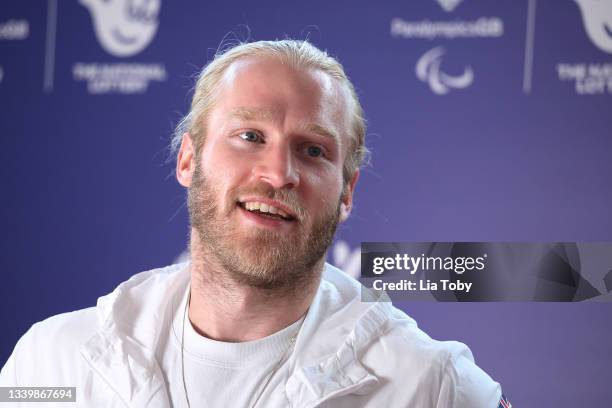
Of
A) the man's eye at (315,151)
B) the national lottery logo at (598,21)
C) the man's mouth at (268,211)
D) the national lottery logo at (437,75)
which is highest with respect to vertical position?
the national lottery logo at (598,21)

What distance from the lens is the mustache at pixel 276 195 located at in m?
1.40

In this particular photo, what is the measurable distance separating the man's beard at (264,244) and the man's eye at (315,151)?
10 cm

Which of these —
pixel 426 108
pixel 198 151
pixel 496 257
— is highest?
pixel 426 108

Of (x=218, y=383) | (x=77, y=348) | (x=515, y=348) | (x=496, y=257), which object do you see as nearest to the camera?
(x=218, y=383)

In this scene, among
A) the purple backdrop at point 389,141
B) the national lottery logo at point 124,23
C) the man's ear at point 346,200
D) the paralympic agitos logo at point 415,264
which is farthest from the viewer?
the national lottery logo at point 124,23

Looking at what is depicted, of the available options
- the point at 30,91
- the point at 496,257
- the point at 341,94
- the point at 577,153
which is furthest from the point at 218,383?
the point at 30,91

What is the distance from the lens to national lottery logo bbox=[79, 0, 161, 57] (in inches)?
123

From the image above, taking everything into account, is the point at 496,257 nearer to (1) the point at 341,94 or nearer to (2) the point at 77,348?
(1) the point at 341,94

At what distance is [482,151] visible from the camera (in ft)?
9.42

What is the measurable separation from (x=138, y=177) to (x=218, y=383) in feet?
5.75

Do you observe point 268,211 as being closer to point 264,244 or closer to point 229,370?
point 264,244

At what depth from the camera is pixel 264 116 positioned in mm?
1455

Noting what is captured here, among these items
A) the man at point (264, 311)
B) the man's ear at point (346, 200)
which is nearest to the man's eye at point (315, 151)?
the man at point (264, 311)

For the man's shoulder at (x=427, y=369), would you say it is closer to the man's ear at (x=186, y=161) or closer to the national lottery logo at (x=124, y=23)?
the man's ear at (x=186, y=161)
